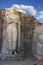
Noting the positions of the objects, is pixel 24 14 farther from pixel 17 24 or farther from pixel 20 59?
pixel 20 59

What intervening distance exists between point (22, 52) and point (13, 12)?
2.19 feet

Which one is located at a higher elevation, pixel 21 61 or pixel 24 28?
pixel 24 28

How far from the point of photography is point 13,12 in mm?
3959

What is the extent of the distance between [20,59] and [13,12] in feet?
2.52

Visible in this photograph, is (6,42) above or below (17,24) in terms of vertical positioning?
below

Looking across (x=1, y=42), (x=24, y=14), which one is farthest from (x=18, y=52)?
(x=24, y=14)

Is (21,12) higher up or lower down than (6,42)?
higher up

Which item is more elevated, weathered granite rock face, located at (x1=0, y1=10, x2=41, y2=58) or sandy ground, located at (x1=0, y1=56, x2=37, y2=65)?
weathered granite rock face, located at (x1=0, y1=10, x2=41, y2=58)

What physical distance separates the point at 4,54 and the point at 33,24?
68 centimetres

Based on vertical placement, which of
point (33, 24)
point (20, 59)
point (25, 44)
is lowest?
point (20, 59)

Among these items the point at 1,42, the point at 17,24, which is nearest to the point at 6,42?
the point at 1,42

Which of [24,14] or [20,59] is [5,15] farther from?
[20,59]

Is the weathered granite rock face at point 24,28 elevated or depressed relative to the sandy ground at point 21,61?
elevated

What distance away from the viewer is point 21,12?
398 centimetres
